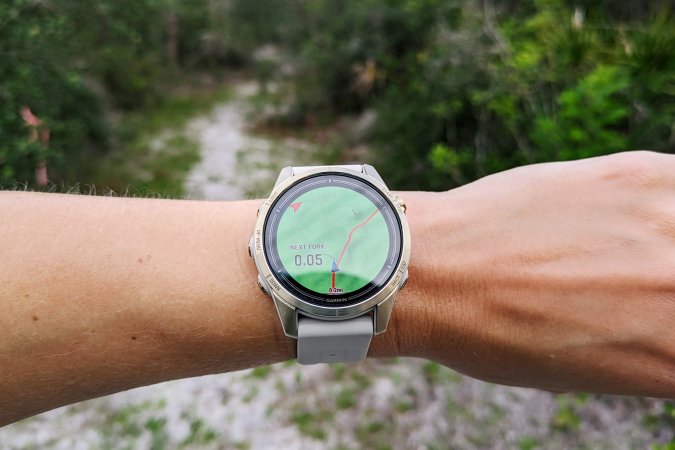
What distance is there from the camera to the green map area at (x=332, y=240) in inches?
48.9

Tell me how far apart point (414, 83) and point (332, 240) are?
17.9ft

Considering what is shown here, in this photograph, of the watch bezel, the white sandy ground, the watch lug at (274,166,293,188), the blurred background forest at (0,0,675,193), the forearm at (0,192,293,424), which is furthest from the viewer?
the white sandy ground

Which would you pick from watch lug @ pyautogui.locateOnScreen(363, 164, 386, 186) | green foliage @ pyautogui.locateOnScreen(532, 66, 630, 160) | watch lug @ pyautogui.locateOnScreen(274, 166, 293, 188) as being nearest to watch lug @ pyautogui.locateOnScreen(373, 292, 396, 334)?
watch lug @ pyautogui.locateOnScreen(363, 164, 386, 186)

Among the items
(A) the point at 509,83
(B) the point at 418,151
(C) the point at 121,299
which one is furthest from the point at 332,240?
(B) the point at 418,151

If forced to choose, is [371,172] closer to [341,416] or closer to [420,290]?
[420,290]

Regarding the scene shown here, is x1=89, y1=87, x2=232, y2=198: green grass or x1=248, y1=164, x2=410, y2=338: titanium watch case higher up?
x1=248, y1=164, x2=410, y2=338: titanium watch case

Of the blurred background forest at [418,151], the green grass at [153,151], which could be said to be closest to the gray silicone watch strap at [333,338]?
the blurred background forest at [418,151]

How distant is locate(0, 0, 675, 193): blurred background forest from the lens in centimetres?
276

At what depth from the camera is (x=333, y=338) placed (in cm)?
124

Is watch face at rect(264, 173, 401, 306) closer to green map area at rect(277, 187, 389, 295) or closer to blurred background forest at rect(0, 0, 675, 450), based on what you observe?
green map area at rect(277, 187, 389, 295)

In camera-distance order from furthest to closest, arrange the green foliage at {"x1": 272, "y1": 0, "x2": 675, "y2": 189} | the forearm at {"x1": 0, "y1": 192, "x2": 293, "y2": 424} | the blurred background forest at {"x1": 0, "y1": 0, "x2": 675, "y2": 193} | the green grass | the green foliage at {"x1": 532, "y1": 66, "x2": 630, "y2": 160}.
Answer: the green grass, the blurred background forest at {"x1": 0, "y1": 0, "x2": 675, "y2": 193}, the green foliage at {"x1": 272, "y1": 0, "x2": 675, "y2": 189}, the green foliage at {"x1": 532, "y1": 66, "x2": 630, "y2": 160}, the forearm at {"x1": 0, "y1": 192, "x2": 293, "y2": 424}

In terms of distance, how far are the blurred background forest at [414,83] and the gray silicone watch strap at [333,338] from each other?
1.88 metres

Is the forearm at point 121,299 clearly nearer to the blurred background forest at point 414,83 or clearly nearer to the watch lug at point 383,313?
the watch lug at point 383,313

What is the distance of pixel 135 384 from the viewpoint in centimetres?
123
